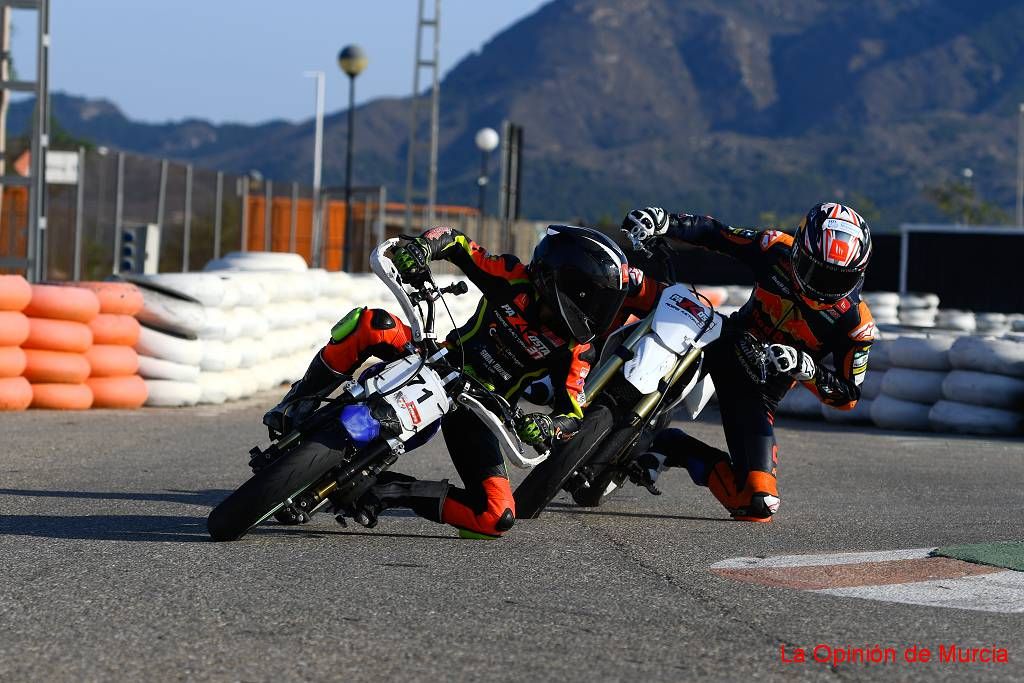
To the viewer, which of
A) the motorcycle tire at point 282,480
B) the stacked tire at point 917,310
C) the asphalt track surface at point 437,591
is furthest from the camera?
the stacked tire at point 917,310

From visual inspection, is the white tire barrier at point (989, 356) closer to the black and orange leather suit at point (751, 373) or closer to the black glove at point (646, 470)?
the black and orange leather suit at point (751, 373)

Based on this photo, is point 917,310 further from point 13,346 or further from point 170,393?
point 13,346

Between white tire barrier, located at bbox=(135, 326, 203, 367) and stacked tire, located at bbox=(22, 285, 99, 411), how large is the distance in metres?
0.60

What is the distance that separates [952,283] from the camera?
3359 centimetres

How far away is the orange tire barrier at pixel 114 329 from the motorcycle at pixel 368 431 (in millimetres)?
6020

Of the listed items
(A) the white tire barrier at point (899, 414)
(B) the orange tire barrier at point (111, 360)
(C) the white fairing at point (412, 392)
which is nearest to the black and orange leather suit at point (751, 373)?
(C) the white fairing at point (412, 392)

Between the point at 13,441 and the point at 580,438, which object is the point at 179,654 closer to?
the point at 580,438

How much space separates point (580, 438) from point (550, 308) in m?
0.79

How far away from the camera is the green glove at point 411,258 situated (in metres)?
6.62

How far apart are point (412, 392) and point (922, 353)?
8.63 m

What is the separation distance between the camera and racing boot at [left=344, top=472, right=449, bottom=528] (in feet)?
22.0

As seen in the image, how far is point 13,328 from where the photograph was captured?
1171cm

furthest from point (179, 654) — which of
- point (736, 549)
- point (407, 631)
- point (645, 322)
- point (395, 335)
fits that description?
point (645, 322)

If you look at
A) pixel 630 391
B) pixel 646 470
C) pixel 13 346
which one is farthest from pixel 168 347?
pixel 630 391
